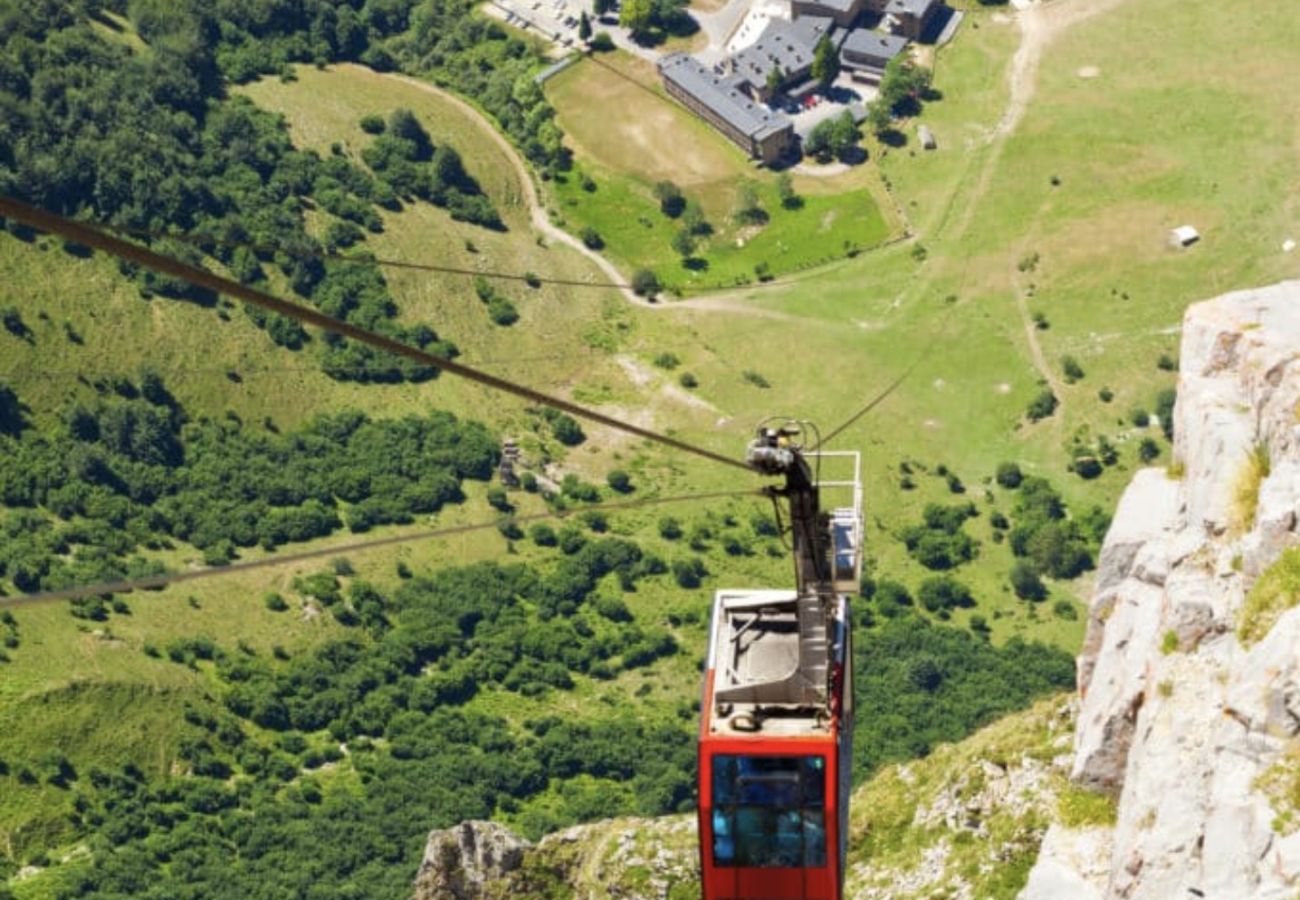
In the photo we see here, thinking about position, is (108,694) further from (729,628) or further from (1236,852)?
(1236,852)

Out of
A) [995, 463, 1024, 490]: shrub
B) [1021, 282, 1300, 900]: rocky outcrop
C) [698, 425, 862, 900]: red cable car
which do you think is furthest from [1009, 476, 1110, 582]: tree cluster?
[698, 425, 862, 900]: red cable car

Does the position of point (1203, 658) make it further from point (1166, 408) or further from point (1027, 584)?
point (1166, 408)

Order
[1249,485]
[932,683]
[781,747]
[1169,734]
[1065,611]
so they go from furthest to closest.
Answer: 1. [1065,611]
2. [932,683]
3. [1249,485]
4. [1169,734]
5. [781,747]

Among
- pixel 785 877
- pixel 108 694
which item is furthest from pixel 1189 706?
pixel 108 694

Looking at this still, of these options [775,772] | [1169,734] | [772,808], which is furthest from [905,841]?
[775,772]

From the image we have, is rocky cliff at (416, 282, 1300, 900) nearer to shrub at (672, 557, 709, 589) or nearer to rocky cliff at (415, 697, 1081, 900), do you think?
rocky cliff at (415, 697, 1081, 900)

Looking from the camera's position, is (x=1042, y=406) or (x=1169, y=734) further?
(x=1042, y=406)
